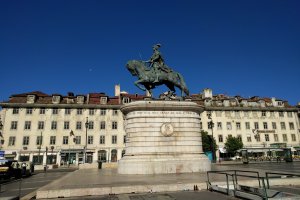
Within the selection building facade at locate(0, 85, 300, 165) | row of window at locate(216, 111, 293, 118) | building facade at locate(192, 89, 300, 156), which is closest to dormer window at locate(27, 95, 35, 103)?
building facade at locate(0, 85, 300, 165)

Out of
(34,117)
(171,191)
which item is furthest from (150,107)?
(34,117)

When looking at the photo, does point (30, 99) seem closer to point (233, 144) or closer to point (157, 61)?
point (157, 61)

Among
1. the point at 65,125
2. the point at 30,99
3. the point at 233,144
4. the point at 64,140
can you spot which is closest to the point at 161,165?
the point at 64,140

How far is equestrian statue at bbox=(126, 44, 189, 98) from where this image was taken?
19.5m

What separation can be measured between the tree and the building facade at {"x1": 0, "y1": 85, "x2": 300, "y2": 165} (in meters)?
2.65

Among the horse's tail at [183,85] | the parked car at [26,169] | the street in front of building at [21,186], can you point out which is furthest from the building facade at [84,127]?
the street in front of building at [21,186]

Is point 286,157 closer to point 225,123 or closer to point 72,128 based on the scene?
point 225,123

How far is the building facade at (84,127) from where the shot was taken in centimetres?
4803

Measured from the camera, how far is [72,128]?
50000 mm

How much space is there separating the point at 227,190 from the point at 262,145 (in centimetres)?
5225

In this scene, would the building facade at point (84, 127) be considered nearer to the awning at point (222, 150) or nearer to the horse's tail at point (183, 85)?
the awning at point (222, 150)

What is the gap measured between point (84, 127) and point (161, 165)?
119 feet

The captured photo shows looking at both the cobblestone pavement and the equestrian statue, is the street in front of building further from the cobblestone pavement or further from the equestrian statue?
the equestrian statue

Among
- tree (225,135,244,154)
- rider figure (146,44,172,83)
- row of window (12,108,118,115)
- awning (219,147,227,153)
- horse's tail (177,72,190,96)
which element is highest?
row of window (12,108,118,115)
